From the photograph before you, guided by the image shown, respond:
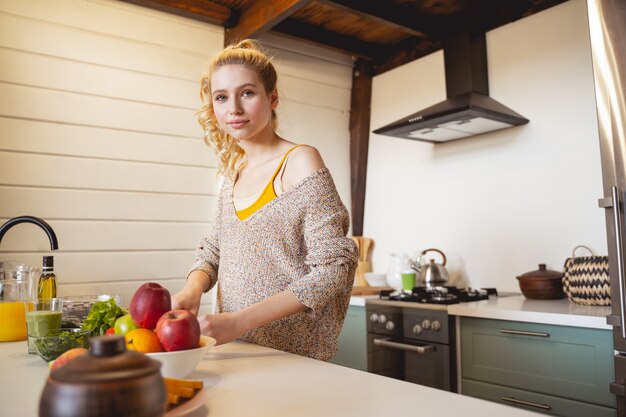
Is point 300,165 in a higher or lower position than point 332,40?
lower

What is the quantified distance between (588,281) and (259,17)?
6.69 ft

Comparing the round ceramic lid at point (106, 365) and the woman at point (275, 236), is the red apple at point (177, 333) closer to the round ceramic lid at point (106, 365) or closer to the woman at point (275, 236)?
the woman at point (275, 236)

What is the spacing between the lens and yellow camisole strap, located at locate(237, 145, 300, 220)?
4.13ft

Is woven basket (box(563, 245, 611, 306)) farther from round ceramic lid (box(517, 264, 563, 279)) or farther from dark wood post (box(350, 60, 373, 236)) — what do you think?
dark wood post (box(350, 60, 373, 236))

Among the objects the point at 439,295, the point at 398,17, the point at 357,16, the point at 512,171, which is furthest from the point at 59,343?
the point at 357,16

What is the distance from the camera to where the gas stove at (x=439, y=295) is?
234 cm

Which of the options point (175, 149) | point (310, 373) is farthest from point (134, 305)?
point (175, 149)

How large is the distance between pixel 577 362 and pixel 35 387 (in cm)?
172

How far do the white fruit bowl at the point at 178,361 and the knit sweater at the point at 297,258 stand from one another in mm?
344

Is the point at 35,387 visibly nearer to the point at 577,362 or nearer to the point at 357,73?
the point at 577,362

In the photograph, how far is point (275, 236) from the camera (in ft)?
3.98

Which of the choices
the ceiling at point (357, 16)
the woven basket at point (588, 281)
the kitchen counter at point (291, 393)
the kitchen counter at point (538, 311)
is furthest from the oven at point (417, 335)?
the ceiling at point (357, 16)

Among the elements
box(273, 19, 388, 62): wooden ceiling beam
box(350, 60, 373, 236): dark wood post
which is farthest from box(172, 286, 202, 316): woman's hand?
box(350, 60, 373, 236): dark wood post

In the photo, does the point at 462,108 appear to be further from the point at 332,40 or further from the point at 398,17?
the point at 332,40
